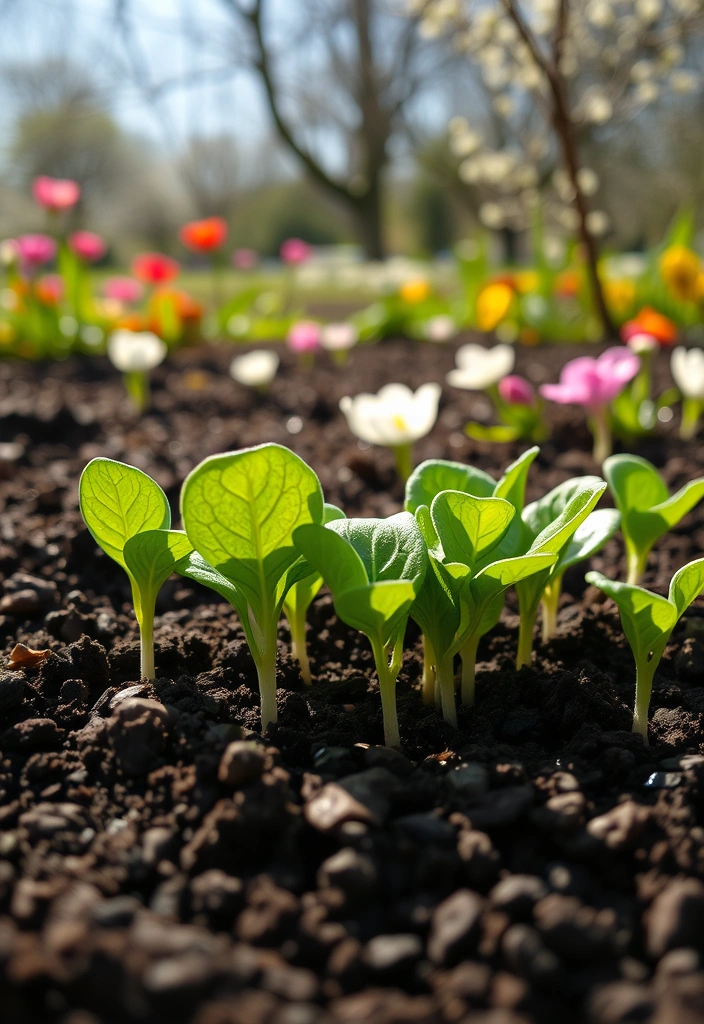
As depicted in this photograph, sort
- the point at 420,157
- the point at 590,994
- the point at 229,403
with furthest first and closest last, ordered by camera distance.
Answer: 1. the point at 420,157
2. the point at 229,403
3. the point at 590,994

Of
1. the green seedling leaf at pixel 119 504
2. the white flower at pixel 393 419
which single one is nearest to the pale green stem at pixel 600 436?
the white flower at pixel 393 419

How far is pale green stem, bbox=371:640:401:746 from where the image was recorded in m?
1.08

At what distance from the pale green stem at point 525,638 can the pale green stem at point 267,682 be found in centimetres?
39

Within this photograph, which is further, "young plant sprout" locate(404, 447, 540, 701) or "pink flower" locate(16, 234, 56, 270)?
"pink flower" locate(16, 234, 56, 270)

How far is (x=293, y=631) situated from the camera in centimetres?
133

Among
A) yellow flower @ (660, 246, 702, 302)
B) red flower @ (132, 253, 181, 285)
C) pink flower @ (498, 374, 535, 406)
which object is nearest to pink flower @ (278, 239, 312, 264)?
red flower @ (132, 253, 181, 285)

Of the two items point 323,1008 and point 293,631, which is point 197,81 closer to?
point 293,631

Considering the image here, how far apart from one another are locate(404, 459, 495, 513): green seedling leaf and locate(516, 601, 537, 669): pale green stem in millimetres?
186

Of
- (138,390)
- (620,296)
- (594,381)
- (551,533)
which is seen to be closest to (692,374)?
(594,381)

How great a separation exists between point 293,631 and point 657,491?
2.09 ft

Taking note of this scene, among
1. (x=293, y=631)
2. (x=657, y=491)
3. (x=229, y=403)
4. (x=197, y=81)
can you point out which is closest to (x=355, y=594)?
(x=293, y=631)

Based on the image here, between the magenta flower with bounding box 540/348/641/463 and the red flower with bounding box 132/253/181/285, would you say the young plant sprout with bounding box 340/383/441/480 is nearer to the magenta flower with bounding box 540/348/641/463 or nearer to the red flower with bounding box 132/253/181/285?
the magenta flower with bounding box 540/348/641/463

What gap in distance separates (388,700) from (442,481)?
371mm

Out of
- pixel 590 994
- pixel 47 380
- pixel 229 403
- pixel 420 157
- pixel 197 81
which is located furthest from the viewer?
pixel 420 157
